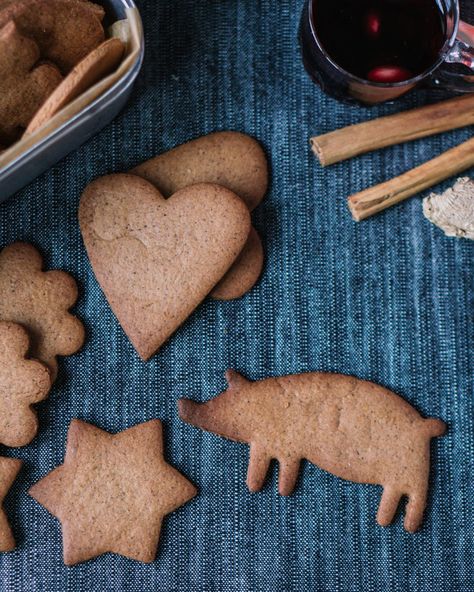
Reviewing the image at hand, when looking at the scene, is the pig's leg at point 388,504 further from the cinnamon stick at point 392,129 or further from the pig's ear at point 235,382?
the cinnamon stick at point 392,129

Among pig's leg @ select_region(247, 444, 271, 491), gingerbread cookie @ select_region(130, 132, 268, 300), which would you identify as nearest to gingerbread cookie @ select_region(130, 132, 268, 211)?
gingerbread cookie @ select_region(130, 132, 268, 300)

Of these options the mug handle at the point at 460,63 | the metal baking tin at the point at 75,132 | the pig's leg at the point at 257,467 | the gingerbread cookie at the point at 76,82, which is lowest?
the pig's leg at the point at 257,467

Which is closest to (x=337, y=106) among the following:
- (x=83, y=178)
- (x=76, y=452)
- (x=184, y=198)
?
(x=184, y=198)

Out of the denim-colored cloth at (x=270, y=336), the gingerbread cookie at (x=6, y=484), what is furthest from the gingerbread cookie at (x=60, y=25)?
the gingerbread cookie at (x=6, y=484)

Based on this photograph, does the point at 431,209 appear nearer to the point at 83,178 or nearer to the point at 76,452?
the point at 83,178

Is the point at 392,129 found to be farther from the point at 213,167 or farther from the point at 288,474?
the point at 288,474

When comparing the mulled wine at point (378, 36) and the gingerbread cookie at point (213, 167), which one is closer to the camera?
the mulled wine at point (378, 36)

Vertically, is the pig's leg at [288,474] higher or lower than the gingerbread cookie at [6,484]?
lower

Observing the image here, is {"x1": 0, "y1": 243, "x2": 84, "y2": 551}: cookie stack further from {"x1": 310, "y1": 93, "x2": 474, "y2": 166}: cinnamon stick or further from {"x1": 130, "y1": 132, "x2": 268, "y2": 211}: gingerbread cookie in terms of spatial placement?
{"x1": 310, "y1": 93, "x2": 474, "y2": 166}: cinnamon stick

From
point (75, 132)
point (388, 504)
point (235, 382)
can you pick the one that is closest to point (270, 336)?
point (235, 382)
